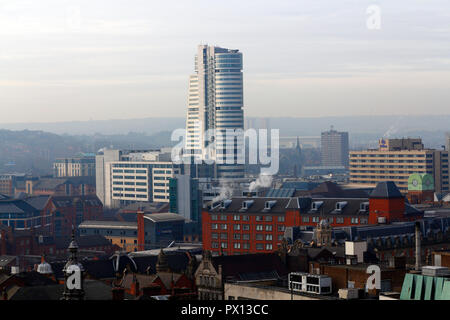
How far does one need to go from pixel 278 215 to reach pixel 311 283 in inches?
2662

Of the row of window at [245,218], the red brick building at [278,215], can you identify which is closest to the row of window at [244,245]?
the red brick building at [278,215]

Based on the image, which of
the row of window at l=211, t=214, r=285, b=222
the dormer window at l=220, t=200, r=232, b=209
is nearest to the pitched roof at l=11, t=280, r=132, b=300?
the row of window at l=211, t=214, r=285, b=222

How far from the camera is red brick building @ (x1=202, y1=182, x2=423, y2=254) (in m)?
124

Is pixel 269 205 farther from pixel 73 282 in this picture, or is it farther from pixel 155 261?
pixel 73 282

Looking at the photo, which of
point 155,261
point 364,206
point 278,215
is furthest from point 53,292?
point 364,206

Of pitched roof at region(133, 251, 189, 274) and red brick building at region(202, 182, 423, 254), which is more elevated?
red brick building at region(202, 182, 423, 254)

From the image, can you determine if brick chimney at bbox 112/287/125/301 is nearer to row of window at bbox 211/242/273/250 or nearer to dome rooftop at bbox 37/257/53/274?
dome rooftop at bbox 37/257/53/274

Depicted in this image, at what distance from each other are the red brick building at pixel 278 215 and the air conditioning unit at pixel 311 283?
191 ft

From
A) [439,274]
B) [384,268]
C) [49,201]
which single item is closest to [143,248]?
[49,201]

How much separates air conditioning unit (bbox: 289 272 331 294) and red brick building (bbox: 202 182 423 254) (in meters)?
58.2

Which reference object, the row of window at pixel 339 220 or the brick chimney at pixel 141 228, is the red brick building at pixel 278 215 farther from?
the brick chimney at pixel 141 228

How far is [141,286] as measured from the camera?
8212cm
